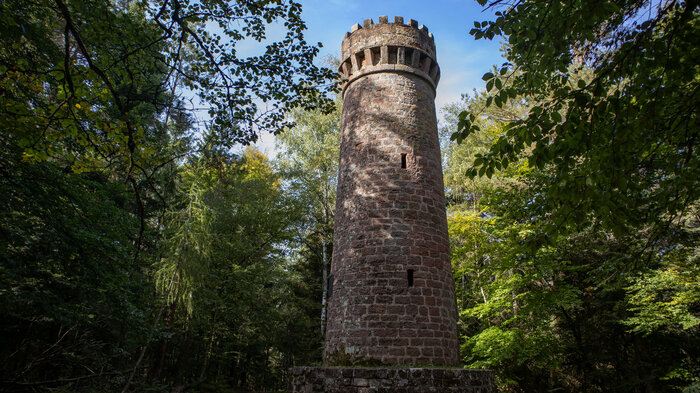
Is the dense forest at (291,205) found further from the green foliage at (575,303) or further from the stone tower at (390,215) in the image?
the stone tower at (390,215)

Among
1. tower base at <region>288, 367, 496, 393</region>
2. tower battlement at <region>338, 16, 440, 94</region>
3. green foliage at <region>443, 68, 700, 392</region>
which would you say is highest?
tower battlement at <region>338, 16, 440, 94</region>

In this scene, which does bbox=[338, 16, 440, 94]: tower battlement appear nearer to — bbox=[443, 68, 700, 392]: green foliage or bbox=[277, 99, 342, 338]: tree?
bbox=[443, 68, 700, 392]: green foliage

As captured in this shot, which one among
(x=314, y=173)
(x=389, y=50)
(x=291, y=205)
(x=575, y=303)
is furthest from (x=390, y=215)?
(x=314, y=173)

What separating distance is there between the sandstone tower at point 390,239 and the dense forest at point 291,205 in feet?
→ 3.76

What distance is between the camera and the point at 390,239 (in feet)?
23.2

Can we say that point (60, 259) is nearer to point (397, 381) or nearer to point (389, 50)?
point (397, 381)

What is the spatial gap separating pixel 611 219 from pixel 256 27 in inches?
231

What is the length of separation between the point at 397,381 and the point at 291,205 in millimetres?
14088

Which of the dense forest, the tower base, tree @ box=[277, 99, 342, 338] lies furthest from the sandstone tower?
tree @ box=[277, 99, 342, 338]

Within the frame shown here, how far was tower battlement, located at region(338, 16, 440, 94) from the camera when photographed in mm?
8469

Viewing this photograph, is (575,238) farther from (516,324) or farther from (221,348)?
(221,348)

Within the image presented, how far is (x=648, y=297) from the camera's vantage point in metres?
9.75

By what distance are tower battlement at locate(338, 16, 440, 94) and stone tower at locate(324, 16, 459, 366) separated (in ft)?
0.07

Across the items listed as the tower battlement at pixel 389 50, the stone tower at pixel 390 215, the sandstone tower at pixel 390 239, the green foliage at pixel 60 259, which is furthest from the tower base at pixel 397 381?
the tower battlement at pixel 389 50
